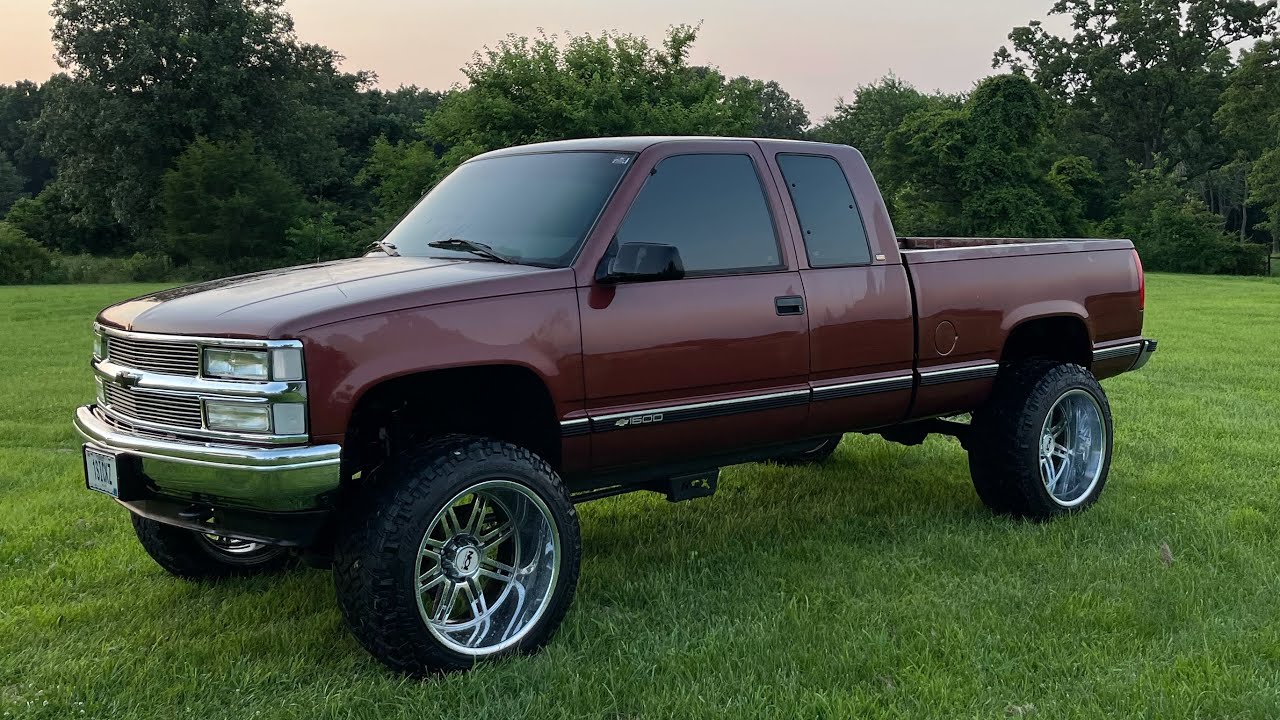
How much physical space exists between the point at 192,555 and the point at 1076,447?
15.8 feet

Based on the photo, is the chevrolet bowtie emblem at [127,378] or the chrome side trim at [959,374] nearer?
the chevrolet bowtie emblem at [127,378]

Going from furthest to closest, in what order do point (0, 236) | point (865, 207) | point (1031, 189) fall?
point (1031, 189), point (0, 236), point (865, 207)

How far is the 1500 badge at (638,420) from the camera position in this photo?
4226mm

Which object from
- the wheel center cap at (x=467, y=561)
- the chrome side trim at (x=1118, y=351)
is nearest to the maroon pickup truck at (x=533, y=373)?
the wheel center cap at (x=467, y=561)

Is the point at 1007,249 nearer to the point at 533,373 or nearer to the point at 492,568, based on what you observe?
the point at 533,373

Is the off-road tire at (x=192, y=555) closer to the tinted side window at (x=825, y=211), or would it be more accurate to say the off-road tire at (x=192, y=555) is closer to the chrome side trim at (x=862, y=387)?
the chrome side trim at (x=862, y=387)

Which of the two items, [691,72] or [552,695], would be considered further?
[691,72]

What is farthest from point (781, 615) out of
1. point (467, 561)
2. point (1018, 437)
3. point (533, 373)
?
point (1018, 437)

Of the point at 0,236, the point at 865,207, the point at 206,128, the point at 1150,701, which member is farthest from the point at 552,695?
the point at 206,128

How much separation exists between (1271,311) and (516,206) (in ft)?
68.5

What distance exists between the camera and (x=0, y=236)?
35719 millimetres

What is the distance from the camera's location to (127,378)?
3.83m

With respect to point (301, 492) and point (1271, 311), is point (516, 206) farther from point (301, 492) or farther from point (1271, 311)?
point (1271, 311)

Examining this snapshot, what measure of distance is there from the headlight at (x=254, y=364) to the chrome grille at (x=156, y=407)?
0.49ft
